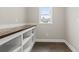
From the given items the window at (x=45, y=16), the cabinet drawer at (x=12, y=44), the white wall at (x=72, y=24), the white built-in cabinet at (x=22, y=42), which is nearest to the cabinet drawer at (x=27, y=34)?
the white built-in cabinet at (x=22, y=42)

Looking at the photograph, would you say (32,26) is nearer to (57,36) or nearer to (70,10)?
(57,36)

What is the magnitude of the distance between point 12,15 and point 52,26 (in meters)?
0.57

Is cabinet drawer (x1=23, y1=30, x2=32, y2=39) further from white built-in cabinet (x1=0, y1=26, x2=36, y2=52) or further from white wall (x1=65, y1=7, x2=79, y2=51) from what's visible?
white wall (x1=65, y1=7, x2=79, y2=51)

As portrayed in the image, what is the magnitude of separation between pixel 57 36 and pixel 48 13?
1.11 feet

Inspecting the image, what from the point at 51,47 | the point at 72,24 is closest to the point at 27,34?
the point at 51,47

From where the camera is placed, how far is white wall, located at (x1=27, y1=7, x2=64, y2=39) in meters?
1.59

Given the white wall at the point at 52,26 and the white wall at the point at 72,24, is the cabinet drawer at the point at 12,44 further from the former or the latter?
the white wall at the point at 72,24

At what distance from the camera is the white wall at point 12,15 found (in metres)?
1.56

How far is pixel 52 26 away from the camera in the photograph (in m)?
1.62

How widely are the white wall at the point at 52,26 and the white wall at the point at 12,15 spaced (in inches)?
3.4

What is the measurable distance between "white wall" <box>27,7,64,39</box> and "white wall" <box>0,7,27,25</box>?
0.09 metres

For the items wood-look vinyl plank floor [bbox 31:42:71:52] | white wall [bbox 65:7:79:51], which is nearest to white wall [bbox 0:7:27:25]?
wood-look vinyl plank floor [bbox 31:42:71:52]

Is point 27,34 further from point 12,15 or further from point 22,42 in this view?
point 12,15

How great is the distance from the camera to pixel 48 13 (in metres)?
1.61
